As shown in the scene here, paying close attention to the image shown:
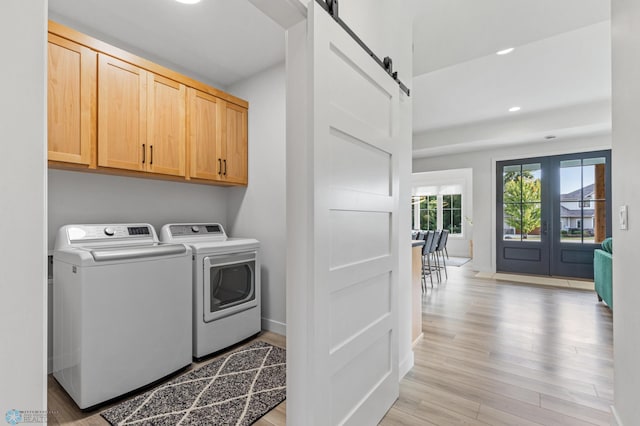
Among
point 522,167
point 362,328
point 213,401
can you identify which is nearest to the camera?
point 362,328

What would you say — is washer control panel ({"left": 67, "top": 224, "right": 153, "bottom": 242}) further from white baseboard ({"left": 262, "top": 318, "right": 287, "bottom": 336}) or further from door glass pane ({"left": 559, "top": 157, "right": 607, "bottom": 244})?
door glass pane ({"left": 559, "top": 157, "right": 607, "bottom": 244})

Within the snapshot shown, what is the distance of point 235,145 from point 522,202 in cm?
560

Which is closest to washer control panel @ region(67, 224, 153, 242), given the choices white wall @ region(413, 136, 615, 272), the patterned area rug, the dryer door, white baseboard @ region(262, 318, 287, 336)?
the dryer door

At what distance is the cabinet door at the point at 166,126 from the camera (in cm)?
240

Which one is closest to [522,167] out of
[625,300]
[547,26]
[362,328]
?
[547,26]

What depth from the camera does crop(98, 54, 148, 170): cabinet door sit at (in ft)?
6.95

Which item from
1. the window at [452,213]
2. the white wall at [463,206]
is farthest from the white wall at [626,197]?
the window at [452,213]

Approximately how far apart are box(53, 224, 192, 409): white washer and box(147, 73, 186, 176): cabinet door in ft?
2.19

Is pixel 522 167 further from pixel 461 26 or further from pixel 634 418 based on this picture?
pixel 634 418

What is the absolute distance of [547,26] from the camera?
7.48 ft

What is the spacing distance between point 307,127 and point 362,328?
40.9 inches

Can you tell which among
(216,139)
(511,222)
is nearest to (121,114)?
(216,139)

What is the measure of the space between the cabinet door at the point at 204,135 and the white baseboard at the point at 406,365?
2283 mm

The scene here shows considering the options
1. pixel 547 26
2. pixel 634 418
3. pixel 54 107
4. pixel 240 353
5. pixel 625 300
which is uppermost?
pixel 547 26
